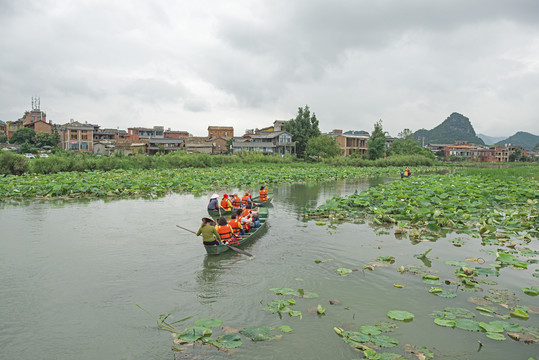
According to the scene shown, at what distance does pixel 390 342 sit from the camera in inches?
174

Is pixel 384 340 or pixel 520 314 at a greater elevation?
pixel 520 314

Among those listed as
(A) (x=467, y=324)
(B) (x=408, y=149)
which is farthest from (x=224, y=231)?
(B) (x=408, y=149)

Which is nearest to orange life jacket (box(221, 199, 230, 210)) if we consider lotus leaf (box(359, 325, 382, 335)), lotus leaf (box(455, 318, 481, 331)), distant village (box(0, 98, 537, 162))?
lotus leaf (box(359, 325, 382, 335))

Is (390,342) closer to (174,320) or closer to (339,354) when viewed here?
(339,354)

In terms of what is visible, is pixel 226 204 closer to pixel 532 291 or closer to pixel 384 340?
pixel 384 340

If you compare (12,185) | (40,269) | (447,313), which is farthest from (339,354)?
(12,185)

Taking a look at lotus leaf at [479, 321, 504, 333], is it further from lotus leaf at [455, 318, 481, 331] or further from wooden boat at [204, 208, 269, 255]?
wooden boat at [204, 208, 269, 255]

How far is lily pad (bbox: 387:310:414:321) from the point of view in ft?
16.6

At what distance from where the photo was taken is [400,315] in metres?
5.12

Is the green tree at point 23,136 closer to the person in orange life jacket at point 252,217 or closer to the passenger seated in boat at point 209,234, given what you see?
the person in orange life jacket at point 252,217

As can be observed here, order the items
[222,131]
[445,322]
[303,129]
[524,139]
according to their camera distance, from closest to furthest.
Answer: [445,322], [303,129], [222,131], [524,139]

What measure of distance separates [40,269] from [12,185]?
12.9m

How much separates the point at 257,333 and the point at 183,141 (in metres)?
61.4

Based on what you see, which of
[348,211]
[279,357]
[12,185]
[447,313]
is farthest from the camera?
[12,185]
